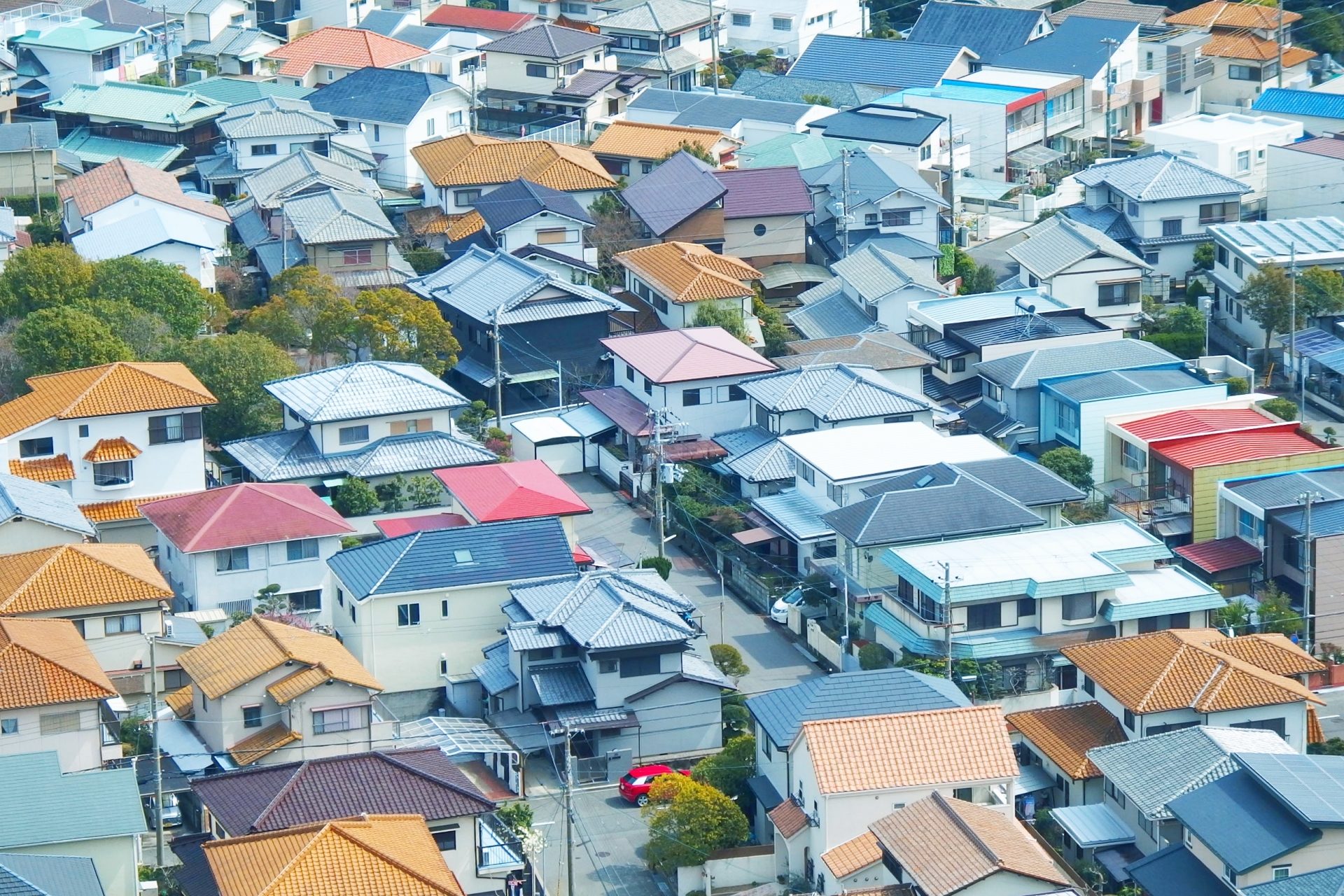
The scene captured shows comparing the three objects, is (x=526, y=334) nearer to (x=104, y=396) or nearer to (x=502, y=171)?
(x=502, y=171)

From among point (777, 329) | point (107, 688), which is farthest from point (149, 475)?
point (777, 329)

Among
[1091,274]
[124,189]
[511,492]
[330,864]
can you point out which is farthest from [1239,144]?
[330,864]

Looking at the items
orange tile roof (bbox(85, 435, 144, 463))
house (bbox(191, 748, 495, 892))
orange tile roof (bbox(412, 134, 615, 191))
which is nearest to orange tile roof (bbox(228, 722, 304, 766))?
house (bbox(191, 748, 495, 892))

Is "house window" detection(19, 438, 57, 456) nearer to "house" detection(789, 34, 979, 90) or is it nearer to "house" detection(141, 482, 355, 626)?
"house" detection(141, 482, 355, 626)

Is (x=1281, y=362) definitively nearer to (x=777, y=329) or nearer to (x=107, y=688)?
(x=777, y=329)

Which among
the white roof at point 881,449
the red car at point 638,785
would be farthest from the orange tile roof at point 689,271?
the red car at point 638,785

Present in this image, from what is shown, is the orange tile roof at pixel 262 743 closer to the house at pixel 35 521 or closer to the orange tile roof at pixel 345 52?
the house at pixel 35 521
